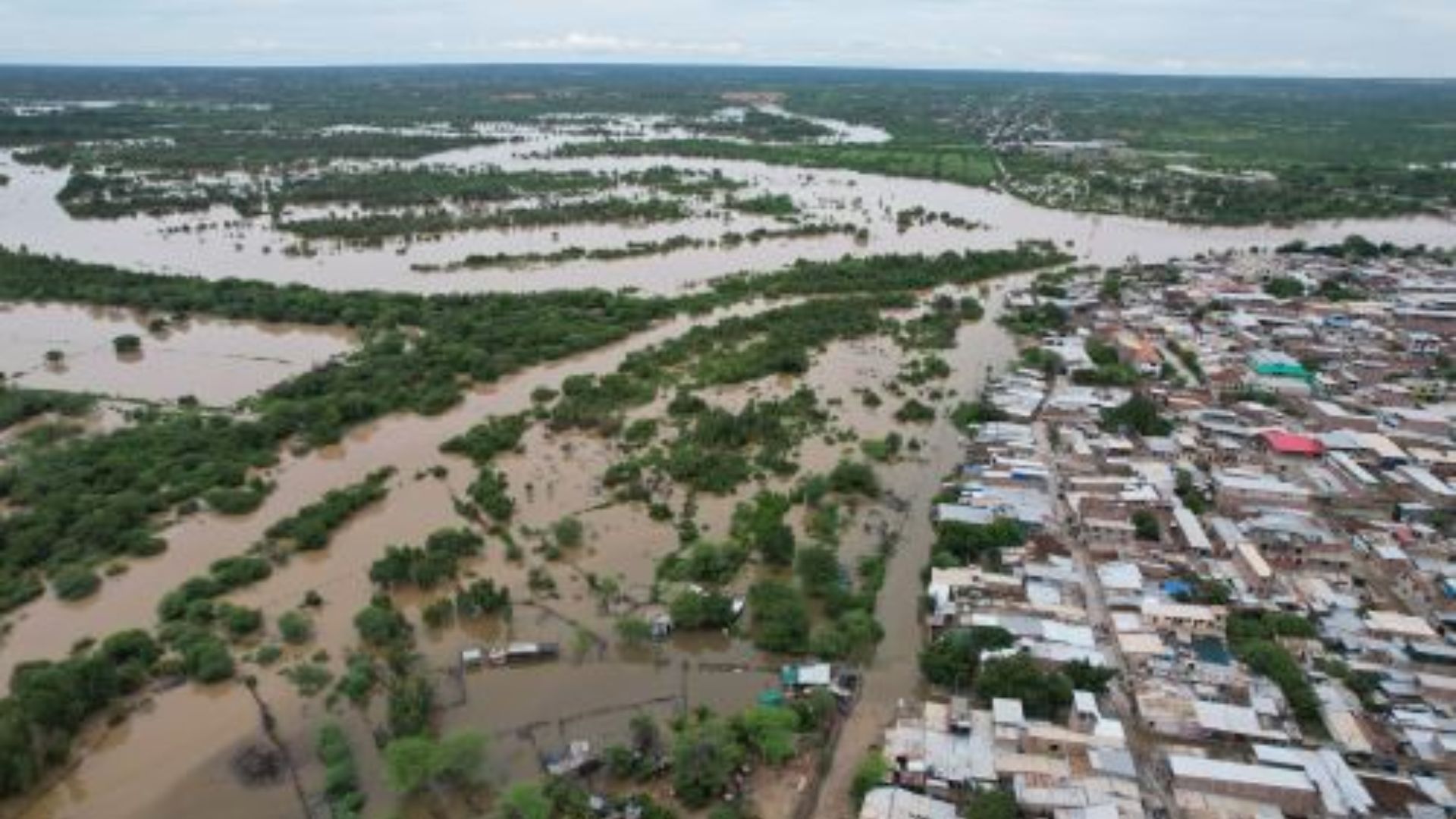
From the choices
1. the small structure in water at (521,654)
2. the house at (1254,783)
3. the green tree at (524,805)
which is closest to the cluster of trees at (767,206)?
the small structure in water at (521,654)

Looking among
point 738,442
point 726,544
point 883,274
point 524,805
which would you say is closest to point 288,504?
point 726,544

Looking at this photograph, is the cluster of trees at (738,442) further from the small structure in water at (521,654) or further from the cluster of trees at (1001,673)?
the cluster of trees at (1001,673)

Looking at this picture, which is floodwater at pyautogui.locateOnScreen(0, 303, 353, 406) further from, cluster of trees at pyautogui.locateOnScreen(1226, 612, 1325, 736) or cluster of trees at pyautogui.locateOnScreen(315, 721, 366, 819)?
cluster of trees at pyautogui.locateOnScreen(1226, 612, 1325, 736)

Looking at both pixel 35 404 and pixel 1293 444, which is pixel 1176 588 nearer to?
pixel 1293 444

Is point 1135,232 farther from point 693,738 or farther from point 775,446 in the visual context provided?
point 693,738

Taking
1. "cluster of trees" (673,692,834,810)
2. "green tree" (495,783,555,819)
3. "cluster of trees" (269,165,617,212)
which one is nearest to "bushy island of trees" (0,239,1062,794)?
"cluster of trees" (673,692,834,810)

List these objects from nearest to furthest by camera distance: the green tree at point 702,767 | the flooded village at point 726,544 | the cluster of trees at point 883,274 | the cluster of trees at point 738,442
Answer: the green tree at point 702,767, the flooded village at point 726,544, the cluster of trees at point 738,442, the cluster of trees at point 883,274

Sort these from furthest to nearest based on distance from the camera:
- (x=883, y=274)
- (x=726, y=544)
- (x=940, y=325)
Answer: (x=883, y=274), (x=940, y=325), (x=726, y=544)
